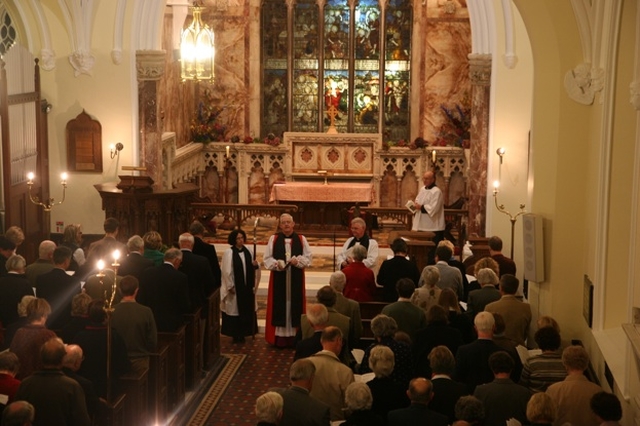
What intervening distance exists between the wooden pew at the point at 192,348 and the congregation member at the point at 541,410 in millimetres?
5199

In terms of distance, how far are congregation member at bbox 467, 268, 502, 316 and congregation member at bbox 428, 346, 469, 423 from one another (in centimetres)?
267

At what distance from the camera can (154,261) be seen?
11.9 m

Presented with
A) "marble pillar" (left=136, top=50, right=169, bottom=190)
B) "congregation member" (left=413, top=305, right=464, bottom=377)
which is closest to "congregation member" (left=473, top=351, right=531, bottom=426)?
"congregation member" (left=413, top=305, right=464, bottom=377)

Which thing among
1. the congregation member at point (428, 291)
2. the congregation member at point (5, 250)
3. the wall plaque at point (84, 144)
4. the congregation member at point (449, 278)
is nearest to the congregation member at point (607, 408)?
the congregation member at point (428, 291)

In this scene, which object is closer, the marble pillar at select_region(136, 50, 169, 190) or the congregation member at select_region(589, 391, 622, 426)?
the congregation member at select_region(589, 391, 622, 426)

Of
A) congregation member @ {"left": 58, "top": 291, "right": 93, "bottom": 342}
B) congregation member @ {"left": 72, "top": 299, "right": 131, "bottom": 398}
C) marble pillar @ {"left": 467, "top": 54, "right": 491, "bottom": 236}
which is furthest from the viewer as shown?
marble pillar @ {"left": 467, "top": 54, "right": 491, "bottom": 236}

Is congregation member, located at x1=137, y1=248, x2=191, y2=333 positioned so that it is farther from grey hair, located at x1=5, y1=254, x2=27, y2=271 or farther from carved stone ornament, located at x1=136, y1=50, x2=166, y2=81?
carved stone ornament, located at x1=136, y1=50, x2=166, y2=81

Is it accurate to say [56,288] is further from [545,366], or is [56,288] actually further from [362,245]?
[545,366]

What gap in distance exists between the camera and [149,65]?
19031mm

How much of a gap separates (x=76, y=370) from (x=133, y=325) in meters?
1.56

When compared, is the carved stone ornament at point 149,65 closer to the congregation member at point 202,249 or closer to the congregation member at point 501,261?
the congregation member at point 202,249

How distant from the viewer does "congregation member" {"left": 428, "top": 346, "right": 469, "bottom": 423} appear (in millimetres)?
7867

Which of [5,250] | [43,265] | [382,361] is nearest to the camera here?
[382,361]

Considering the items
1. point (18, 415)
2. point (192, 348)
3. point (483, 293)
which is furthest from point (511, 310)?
point (18, 415)
